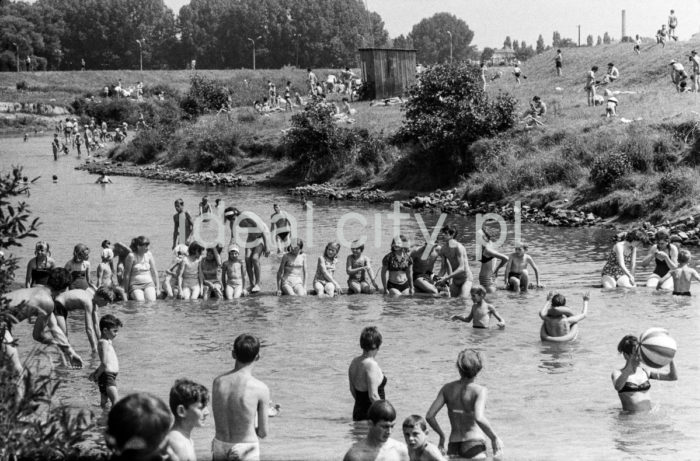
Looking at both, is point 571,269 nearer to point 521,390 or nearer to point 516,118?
point 521,390

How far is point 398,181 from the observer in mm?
41812

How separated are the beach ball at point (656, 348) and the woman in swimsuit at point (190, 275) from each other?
1004 centimetres

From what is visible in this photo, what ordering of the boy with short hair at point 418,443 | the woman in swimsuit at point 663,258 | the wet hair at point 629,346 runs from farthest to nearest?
the woman in swimsuit at point 663,258, the wet hair at point 629,346, the boy with short hair at point 418,443

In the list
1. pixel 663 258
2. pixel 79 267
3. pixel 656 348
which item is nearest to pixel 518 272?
pixel 663 258

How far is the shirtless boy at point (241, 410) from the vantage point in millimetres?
8242

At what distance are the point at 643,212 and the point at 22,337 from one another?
21029 millimetres

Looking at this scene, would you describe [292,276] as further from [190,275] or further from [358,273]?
[190,275]

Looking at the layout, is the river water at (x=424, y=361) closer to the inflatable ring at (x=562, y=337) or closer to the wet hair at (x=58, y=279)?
the inflatable ring at (x=562, y=337)

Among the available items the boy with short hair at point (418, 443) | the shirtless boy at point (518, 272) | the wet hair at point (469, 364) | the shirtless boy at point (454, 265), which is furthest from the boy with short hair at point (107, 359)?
the shirtless boy at point (518, 272)

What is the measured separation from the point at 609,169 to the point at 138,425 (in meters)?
29.8

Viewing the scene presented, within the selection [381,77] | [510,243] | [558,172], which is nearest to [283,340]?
[510,243]

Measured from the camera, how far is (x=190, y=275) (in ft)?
63.0

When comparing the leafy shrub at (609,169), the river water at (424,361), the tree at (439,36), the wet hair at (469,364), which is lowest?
the river water at (424,361)

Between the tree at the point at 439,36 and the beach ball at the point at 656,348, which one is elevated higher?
the tree at the point at 439,36
